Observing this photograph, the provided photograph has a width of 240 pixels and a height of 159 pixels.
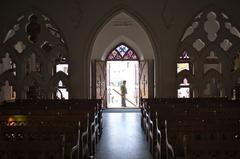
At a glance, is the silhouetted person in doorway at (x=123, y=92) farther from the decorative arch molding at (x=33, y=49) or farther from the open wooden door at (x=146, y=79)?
the decorative arch molding at (x=33, y=49)

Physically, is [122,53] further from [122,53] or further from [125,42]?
[125,42]

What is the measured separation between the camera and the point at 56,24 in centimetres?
1060

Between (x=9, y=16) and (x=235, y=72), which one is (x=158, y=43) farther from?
(x=9, y=16)

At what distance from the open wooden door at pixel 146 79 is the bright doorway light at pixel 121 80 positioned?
1.01 m

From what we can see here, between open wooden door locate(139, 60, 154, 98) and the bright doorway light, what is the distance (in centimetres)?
101

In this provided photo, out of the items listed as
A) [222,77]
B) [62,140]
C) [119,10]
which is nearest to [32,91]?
[119,10]

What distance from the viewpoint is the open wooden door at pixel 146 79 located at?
16078mm

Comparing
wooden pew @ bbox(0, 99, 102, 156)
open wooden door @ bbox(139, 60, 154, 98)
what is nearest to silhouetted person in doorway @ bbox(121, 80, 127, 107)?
open wooden door @ bbox(139, 60, 154, 98)

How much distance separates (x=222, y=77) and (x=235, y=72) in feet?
1.31

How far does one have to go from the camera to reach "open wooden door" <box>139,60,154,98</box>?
52.7 ft

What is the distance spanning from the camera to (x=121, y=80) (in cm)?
1889

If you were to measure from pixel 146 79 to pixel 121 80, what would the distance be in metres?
2.85

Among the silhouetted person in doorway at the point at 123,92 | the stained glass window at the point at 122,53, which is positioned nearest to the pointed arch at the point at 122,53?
the stained glass window at the point at 122,53

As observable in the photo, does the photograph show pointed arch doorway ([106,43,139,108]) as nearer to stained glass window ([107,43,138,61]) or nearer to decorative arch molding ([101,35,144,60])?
stained glass window ([107,43,138,61])
